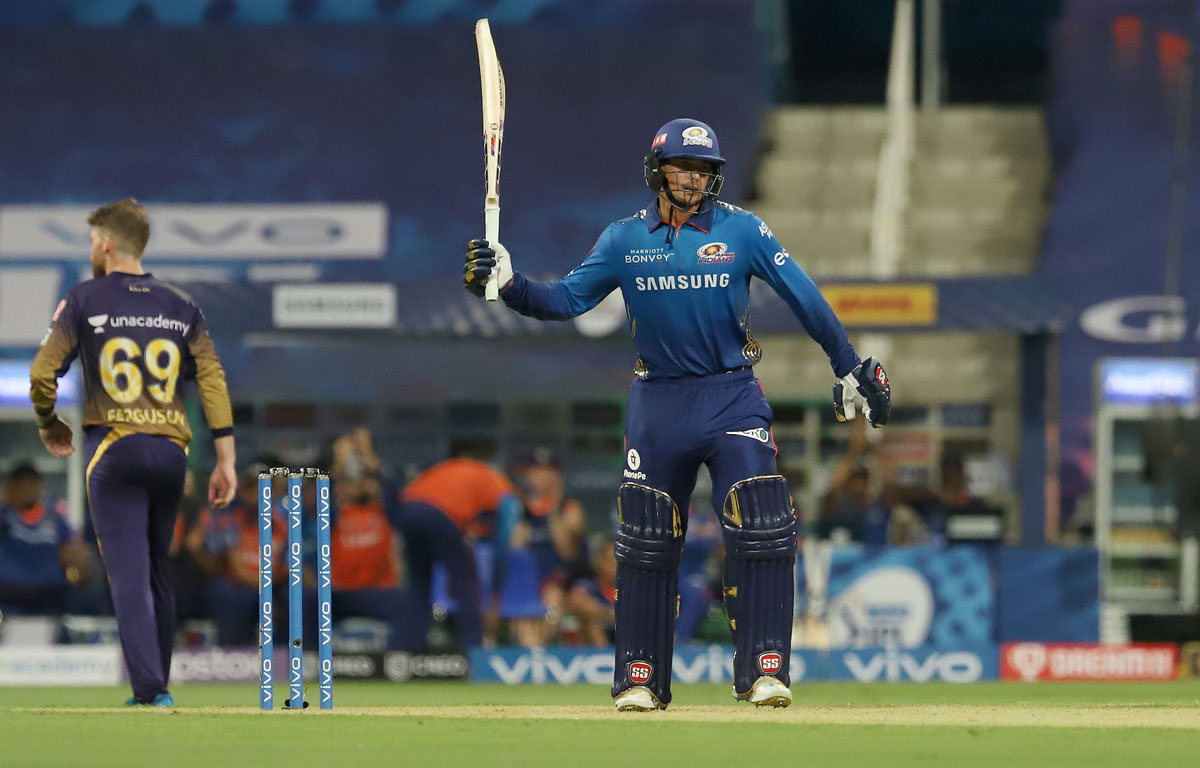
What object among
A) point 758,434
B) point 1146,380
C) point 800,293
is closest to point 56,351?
point 758,434

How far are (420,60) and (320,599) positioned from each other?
1295cm

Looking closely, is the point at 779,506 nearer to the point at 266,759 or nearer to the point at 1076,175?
the point at 266,759

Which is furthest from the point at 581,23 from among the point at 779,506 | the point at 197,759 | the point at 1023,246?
the point at 197,759

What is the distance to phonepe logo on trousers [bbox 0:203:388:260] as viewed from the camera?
1823cm

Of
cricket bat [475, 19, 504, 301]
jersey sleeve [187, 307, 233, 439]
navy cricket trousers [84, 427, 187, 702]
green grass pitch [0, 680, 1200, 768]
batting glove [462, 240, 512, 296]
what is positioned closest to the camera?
green grass pitch [0, 680, 1200, 768]

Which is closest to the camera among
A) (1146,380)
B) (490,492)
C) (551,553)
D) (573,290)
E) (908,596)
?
(573,290)

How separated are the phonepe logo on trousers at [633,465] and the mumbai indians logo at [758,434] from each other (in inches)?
13.5

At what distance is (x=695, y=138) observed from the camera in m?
6.73

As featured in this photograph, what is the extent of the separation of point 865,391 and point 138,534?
267 centimetres

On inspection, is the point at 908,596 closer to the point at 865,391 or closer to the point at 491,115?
the point at 865,391

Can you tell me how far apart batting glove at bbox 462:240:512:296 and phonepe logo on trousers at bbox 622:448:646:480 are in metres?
0.71

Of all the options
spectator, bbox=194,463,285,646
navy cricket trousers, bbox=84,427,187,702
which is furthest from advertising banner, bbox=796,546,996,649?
navy cricket trousers, bbox=84,427,187,702

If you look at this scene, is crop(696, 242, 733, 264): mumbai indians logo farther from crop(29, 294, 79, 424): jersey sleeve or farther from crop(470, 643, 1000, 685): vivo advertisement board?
crop(470, 643, 1000, 685): vivo advertisement board

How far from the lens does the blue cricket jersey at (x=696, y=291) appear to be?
6.63 metres
